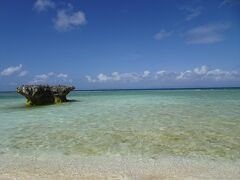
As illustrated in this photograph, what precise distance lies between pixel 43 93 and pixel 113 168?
26.7 m

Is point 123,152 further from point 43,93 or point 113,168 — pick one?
point 43,93

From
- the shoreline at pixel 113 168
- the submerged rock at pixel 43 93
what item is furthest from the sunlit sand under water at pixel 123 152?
the submerged rock at pixel 43 93

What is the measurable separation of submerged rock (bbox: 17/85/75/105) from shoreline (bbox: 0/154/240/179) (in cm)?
2322

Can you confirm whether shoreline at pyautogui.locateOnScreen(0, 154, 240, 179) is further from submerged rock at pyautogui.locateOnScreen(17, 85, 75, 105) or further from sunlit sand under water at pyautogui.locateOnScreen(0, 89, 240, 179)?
submerged rock at pyautogui.locateOnScreen(17, 85, 75, 105)

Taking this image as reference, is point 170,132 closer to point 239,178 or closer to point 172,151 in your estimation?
point 172,151

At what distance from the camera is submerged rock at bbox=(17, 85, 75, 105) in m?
30.0

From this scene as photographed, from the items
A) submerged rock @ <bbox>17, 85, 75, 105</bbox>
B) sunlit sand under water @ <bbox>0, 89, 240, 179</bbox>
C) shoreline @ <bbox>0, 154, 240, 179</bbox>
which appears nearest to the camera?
shoreline @ <bbox>0, 154, 240, 179</bbox>

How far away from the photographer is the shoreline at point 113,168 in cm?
606

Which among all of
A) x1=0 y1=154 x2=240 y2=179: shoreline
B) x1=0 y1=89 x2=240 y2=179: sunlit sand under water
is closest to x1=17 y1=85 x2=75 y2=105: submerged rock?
x1=0 y1=89 x2=240 y2=179: sunlit sand under water

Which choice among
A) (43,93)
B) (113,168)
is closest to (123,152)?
(113,168)

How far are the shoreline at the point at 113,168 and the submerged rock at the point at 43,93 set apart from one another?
2322 centimetres

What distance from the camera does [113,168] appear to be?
6656 mm

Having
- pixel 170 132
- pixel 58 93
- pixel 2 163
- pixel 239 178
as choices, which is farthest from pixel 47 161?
pixel 58 93

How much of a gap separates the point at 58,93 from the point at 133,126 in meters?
22.4
